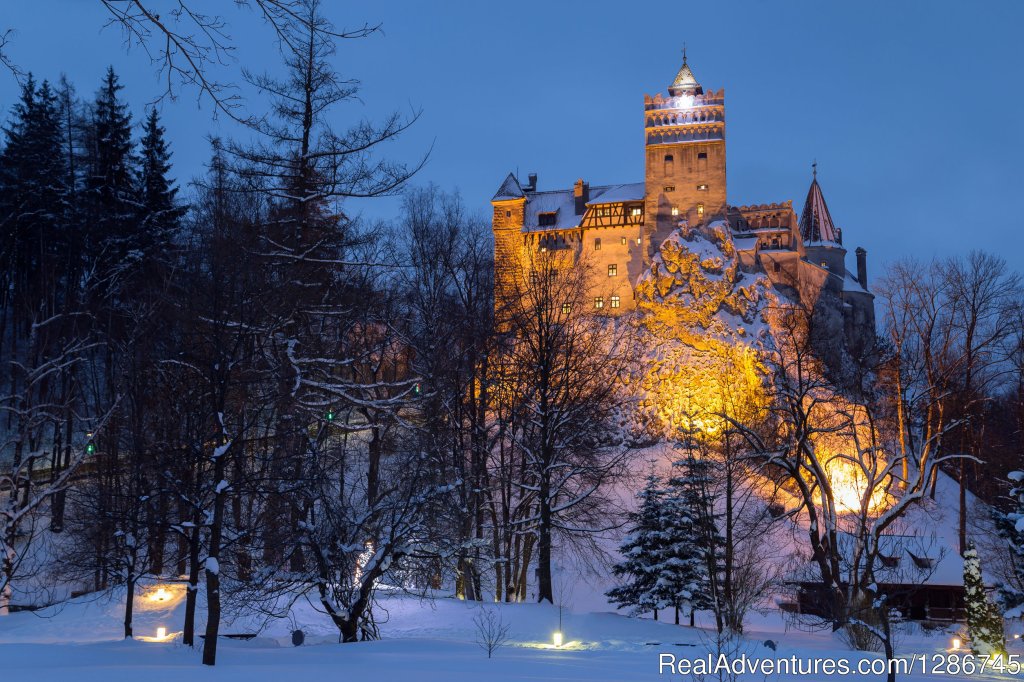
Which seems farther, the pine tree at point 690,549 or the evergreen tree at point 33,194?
the evergreen tree at point 33,194

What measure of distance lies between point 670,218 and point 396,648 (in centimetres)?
4614

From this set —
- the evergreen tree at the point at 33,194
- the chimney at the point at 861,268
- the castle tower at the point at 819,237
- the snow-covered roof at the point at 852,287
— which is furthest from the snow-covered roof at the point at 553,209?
the evergreen tree at the point at 33,194

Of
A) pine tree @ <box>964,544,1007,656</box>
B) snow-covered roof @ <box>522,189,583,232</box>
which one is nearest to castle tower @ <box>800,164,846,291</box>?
snow-covered roof @ <box>522,189,583,232</box>

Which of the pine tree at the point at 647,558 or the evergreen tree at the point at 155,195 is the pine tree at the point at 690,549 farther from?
the evergreen tree at the point at 155,195

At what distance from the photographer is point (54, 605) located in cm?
2409

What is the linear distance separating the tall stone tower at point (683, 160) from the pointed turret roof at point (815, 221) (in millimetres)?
15062

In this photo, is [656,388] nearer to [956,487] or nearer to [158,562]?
[956,487]

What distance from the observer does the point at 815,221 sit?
68.8 meters

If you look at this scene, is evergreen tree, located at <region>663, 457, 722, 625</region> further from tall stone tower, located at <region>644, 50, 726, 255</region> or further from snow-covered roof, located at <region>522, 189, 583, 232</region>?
snow-covered roof, located at <region>522, 189, 583, 232</region>

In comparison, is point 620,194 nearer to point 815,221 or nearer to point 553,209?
point 553,209

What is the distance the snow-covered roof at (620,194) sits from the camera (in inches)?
2343

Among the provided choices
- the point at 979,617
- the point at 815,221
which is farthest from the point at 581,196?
the point at 979,617

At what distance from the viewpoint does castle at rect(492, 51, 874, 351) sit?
5631 cm

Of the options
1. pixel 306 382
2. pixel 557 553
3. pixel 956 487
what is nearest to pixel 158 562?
pixel 306 382
